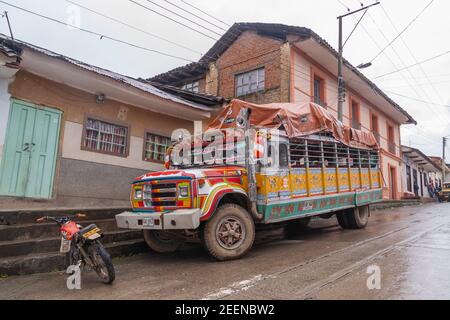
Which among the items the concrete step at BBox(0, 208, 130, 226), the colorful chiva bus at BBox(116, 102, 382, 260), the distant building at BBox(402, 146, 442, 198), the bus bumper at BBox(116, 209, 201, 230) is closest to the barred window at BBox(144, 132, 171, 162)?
the colorful chiva bus at BBox(116, 102, 382, 260)

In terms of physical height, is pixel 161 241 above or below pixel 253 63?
below

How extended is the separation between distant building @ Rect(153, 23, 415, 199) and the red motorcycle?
1056 cm

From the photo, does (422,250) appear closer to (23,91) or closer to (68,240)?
(68,240)

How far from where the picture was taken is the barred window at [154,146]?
10086 millimetres

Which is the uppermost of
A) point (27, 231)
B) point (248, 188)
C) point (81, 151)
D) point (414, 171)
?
point (414, 171)

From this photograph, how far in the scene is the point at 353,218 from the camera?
902cm

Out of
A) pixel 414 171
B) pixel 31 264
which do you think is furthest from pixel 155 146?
pixel 414 171

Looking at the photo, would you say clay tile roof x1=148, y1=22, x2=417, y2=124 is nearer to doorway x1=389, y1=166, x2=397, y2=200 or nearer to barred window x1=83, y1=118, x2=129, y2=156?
doorway x1=389, y1=166, x2=397, y2=200

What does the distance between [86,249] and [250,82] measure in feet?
42.1

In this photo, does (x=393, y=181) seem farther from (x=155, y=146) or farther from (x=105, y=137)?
(x=105, y=137)

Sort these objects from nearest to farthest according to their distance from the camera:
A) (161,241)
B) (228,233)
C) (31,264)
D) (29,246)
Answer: (31,264) < (29,246) < (228,233) < (161,241)

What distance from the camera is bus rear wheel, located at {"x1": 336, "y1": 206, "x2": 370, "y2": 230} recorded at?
355 inches
